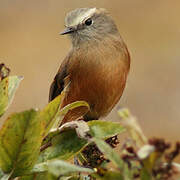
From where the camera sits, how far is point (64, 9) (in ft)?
33.9

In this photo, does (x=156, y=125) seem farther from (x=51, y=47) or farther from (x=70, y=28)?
(x=70, y=28)

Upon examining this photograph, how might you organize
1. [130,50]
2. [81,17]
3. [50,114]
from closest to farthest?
[50,114] → [81,17] → [130,50]

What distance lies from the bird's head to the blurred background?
3.15m

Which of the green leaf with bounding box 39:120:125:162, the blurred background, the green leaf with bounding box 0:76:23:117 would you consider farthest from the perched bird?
the blurred background

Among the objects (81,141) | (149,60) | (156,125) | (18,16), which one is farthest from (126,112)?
(18,16)

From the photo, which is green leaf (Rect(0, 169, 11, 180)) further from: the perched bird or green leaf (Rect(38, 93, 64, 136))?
the perched bird

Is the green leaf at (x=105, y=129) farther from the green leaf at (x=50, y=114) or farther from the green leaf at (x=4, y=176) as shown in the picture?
the green leaf at (x=4, y=176)

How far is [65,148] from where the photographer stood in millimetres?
1643

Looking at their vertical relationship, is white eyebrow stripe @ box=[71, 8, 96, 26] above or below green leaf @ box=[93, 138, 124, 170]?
below

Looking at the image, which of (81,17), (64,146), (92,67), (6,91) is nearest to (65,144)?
(64,146)

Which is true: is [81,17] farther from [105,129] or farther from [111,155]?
[111,155]

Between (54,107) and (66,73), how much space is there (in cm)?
269

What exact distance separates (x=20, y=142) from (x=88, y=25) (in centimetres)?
299

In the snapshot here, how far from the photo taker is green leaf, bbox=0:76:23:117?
1696 millimetres
